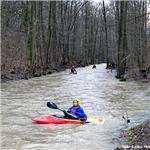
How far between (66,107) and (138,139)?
8.45 m

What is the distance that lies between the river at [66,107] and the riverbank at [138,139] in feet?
1.10

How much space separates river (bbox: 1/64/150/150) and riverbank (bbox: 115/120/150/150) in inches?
13.2

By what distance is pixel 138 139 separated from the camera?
9.68 meters

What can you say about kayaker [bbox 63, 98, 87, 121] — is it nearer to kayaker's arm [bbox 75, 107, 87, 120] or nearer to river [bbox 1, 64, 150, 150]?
kayaker's arm [bbox 75, 107, 87, 120]

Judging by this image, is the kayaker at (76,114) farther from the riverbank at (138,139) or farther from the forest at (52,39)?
the forest at (52,39)

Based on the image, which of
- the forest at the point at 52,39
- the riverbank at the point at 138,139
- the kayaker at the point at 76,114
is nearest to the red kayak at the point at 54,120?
the kayaker at the point at 76,114

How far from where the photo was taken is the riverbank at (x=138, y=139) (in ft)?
A: 29.3

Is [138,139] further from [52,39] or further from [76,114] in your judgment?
[52,39]

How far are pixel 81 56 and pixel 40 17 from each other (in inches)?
1194

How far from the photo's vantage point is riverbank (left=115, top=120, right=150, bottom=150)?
894 centimetres

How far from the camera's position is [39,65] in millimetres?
39781

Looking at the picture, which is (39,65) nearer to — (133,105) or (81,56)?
(133,105)

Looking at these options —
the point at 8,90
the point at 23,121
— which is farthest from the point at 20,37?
the point at 23,121

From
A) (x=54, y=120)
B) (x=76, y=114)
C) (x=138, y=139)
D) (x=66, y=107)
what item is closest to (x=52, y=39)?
(x=66, y=107)
